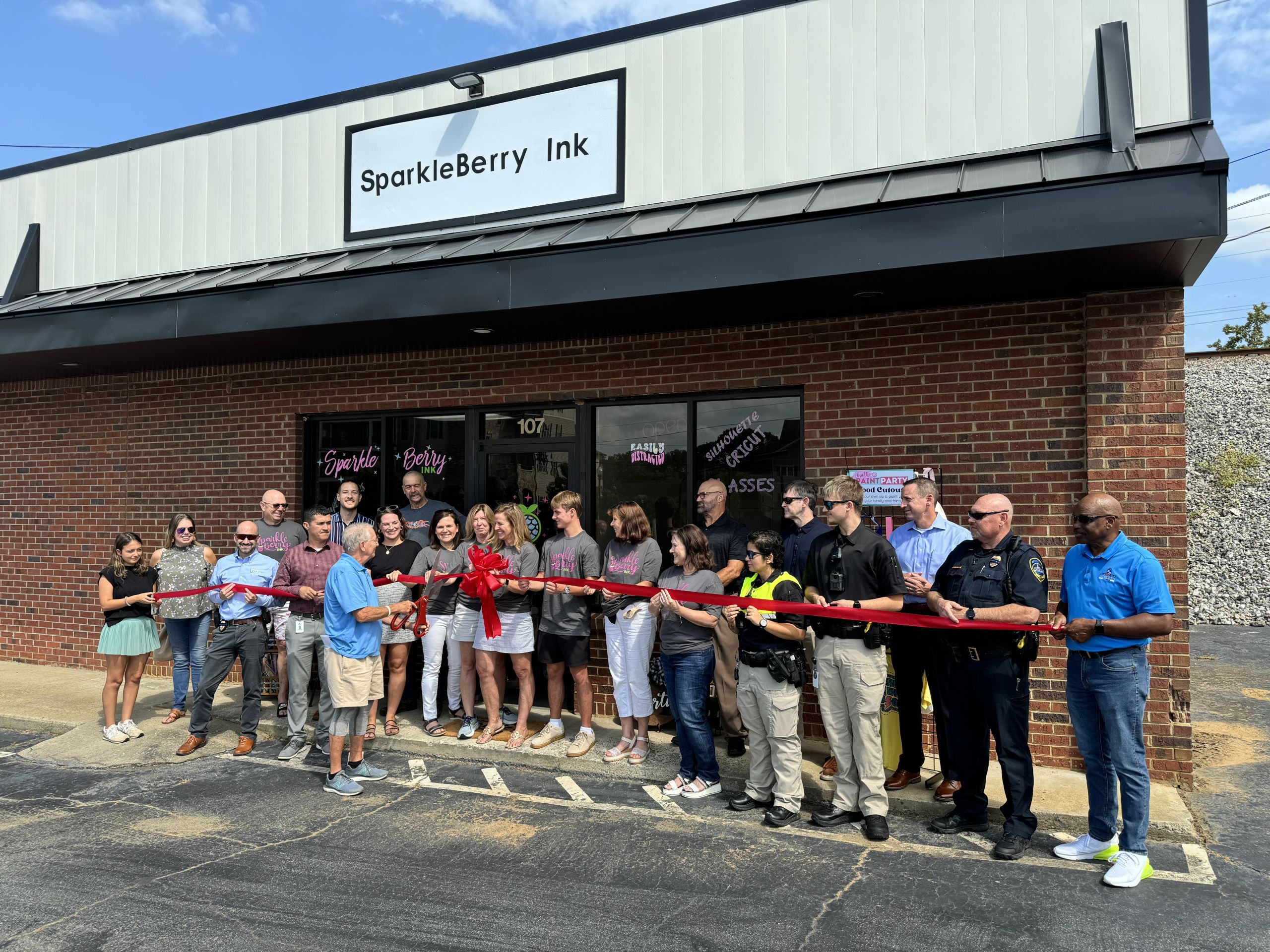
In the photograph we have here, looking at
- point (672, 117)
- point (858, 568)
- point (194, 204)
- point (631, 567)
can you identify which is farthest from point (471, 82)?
point (858, 568)

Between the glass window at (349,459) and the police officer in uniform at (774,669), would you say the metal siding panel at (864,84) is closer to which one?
the police officer in uniform at (774,669)

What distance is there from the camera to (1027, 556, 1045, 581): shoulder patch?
16.4ft

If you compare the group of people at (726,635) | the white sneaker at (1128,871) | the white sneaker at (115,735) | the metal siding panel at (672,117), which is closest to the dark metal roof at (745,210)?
→ the metal siding panel at (672,117)

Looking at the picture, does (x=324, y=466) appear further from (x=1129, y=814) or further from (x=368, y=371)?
(x=1129, y=814)

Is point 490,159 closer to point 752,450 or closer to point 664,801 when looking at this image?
point 752,450

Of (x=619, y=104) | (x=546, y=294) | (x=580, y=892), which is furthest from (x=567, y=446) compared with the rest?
(x=580, y=892)

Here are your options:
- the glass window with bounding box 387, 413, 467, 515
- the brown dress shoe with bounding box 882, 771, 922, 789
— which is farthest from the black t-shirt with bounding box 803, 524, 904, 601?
the glass window with bounding box 387, 413, 467, 515

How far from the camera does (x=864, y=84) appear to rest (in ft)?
23.6

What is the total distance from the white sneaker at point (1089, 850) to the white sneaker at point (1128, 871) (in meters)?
0.18

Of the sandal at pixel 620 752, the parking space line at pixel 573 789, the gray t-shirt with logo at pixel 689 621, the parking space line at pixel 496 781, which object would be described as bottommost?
the parking space line at pixel 496 781

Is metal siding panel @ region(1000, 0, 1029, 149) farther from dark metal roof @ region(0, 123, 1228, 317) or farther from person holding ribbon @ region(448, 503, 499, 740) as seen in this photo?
person holding ribbon @ region(448, 503, 499, 740)

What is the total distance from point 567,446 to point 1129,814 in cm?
533

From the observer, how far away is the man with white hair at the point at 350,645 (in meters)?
6.02

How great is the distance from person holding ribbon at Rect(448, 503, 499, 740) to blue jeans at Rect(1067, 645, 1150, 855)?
168 inches
